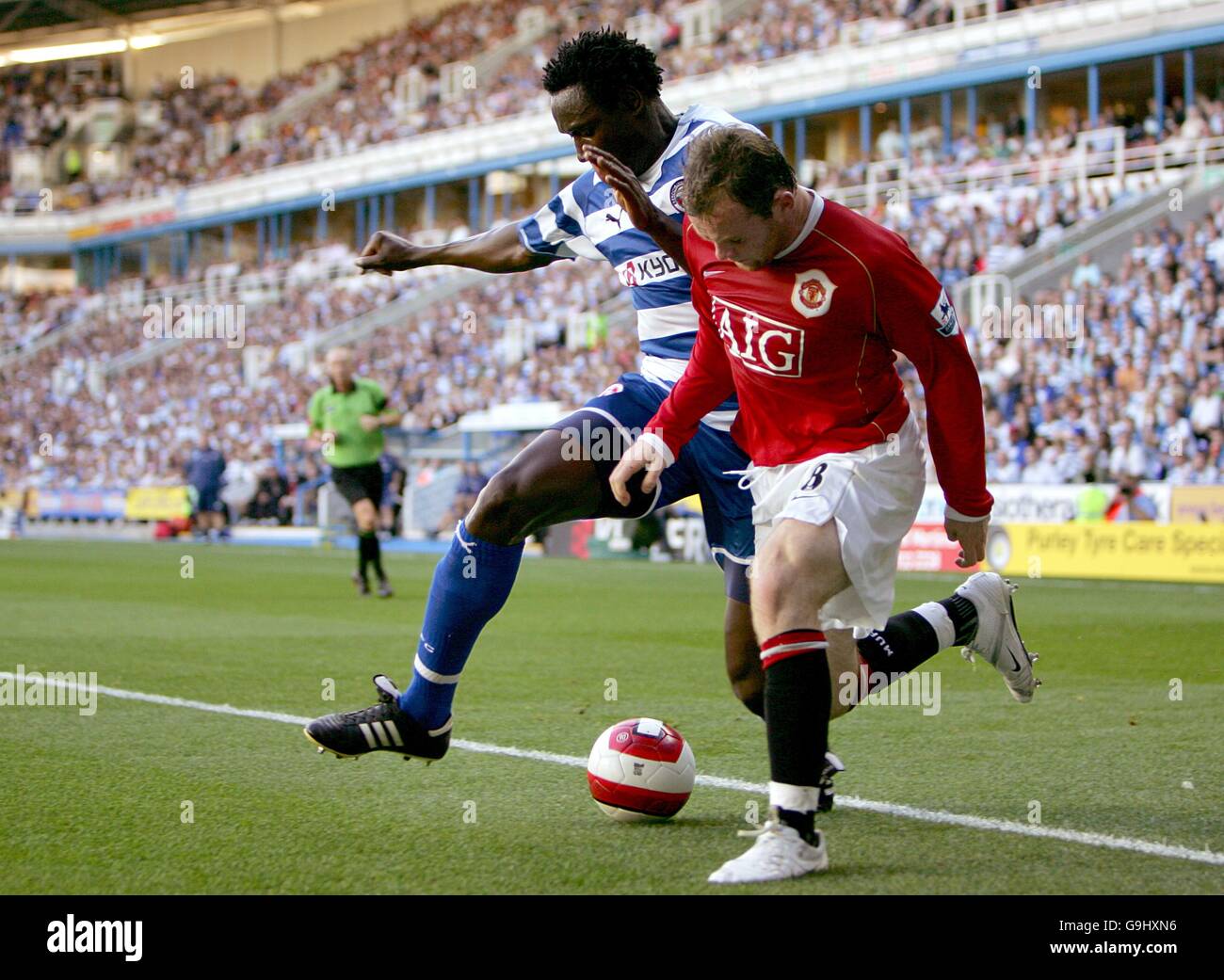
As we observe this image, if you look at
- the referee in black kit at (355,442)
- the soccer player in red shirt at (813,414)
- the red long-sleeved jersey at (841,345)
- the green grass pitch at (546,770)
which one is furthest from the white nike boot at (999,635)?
the referee in black kit at (355,442)

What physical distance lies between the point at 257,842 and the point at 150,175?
52.7m

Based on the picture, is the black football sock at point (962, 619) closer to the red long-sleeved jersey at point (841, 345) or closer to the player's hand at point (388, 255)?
the red long-sleeved jersey at point (841, 345)

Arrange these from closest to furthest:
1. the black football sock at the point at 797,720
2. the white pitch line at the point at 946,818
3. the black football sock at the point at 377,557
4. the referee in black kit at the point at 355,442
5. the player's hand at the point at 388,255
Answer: the black football sock at the point at 797,720 → the white pitch line at the point at 946,818 → the player's hand at the point at 388,255 → the referee in black kit at the point at 355,442 → the black football sock at the point at 377,557

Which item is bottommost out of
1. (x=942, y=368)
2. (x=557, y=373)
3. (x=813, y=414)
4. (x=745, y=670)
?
(x=745, y=670)

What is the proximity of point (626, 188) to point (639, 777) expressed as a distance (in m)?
1.66

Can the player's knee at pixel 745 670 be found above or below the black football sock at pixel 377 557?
above

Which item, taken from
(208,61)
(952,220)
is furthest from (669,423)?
(208,61)

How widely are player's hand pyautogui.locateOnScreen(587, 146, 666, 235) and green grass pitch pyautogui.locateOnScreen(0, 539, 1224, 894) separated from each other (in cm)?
171

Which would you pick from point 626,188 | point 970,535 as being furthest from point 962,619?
point 626,188

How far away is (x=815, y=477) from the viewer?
3.80m

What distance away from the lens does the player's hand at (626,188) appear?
4195 mm

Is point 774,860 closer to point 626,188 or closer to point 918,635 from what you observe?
point 918,635

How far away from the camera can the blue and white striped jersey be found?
185 inches
